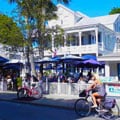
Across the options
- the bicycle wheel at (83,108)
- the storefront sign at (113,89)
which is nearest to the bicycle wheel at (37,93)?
the storefront sign at (113,89)

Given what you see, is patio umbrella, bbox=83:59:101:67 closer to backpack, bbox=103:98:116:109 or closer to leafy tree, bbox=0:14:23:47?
leafy tree, bbox=0:14:23:47

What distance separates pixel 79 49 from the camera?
4412cm

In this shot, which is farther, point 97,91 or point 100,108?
point 97,91

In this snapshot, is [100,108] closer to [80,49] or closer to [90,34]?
[80,49]

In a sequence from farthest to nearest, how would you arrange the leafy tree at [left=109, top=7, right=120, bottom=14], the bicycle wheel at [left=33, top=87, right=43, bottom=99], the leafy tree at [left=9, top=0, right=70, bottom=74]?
1. the leafy tree at [left=109, top=7, right=120, bottom=14]
2. the leafy tree at [left=9, top=0, right=70, bottom=74]
3. the bicycle wheel at [left=33, top=87, right=43, bottom=99]

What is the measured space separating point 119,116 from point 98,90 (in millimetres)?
1475

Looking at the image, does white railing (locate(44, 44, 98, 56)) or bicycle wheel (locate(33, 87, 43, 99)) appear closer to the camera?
bicycle wheel (locate(33, 87, 43, 99))

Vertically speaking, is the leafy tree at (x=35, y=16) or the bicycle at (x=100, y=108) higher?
the leafy tree at (x=35, y=16)

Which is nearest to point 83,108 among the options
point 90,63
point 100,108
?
point 100,108

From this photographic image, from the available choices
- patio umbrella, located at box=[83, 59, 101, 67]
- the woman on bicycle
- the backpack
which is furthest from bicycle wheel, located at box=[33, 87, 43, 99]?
the backpack

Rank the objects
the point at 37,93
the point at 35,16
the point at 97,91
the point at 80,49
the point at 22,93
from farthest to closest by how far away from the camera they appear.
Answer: the point at 80,49 < the point at 35,16 < the point at 37,93 < the point at 22,93 < the point at 97,91

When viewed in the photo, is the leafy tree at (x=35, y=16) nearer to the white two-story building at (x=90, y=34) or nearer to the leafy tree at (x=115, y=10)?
the white two-story building at (x=90, y=34)

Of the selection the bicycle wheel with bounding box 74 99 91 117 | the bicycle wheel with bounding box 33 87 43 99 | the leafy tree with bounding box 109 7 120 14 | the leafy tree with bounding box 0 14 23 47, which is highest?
the leafy tree with bounding box 109 7 120 14

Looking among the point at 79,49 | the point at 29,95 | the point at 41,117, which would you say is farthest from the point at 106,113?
the point at 79,49
